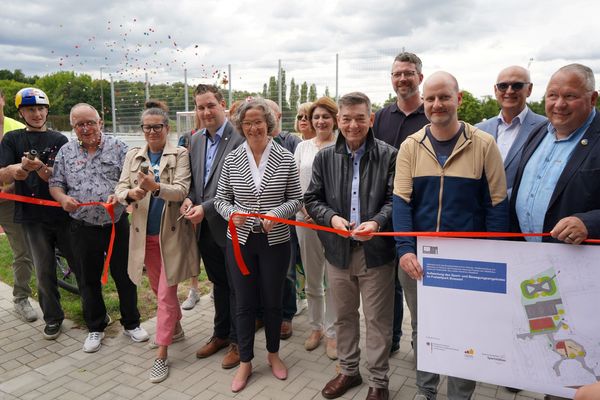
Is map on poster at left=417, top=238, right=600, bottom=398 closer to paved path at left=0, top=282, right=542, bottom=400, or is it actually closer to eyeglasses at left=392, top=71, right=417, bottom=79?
paved path at left=0, top=282, right=542, bottom=400

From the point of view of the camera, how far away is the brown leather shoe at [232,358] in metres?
4.02

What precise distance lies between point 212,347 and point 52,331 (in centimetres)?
193

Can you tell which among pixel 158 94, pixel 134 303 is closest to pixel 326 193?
pixel 134 303

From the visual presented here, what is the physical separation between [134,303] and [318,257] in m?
2.12

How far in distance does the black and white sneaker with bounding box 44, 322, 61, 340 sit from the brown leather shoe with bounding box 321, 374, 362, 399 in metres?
3.15

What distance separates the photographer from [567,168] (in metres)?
2.53

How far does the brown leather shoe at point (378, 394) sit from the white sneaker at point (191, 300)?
9.45 feet

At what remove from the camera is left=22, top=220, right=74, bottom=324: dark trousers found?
15.3 ft

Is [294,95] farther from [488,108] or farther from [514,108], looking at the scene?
[488,108]

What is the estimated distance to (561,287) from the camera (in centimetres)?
249

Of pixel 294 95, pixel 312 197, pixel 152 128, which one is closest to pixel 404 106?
pixel 312 197

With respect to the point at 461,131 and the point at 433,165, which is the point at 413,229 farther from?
the point at 461,131

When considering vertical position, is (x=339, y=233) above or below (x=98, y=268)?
above

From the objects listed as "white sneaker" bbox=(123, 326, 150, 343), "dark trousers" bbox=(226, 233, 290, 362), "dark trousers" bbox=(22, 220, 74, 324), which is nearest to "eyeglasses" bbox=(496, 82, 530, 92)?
"dark trousers" bbox=(226, 233, 290, 362)
